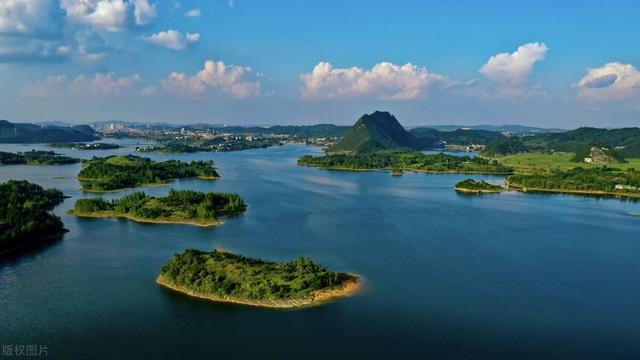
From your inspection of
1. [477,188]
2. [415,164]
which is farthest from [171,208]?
[415,164]

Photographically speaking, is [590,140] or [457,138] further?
[457,138]

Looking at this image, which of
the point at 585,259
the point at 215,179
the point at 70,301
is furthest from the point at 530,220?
the point at 215,179

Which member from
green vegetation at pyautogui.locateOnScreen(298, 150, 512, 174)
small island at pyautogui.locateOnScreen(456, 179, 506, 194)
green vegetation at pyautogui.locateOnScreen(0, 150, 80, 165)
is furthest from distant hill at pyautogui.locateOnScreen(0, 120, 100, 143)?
small island at pyautogui.locateOnScreen(456, 179, 506, 194)

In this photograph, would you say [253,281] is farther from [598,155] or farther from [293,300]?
[598,155]

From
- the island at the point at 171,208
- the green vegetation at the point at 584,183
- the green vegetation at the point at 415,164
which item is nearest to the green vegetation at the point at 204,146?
the green vegetation at the point at 415,164

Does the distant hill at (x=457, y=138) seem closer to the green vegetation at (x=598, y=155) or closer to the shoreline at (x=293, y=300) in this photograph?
the green vegetation at (x=598, y=155)
